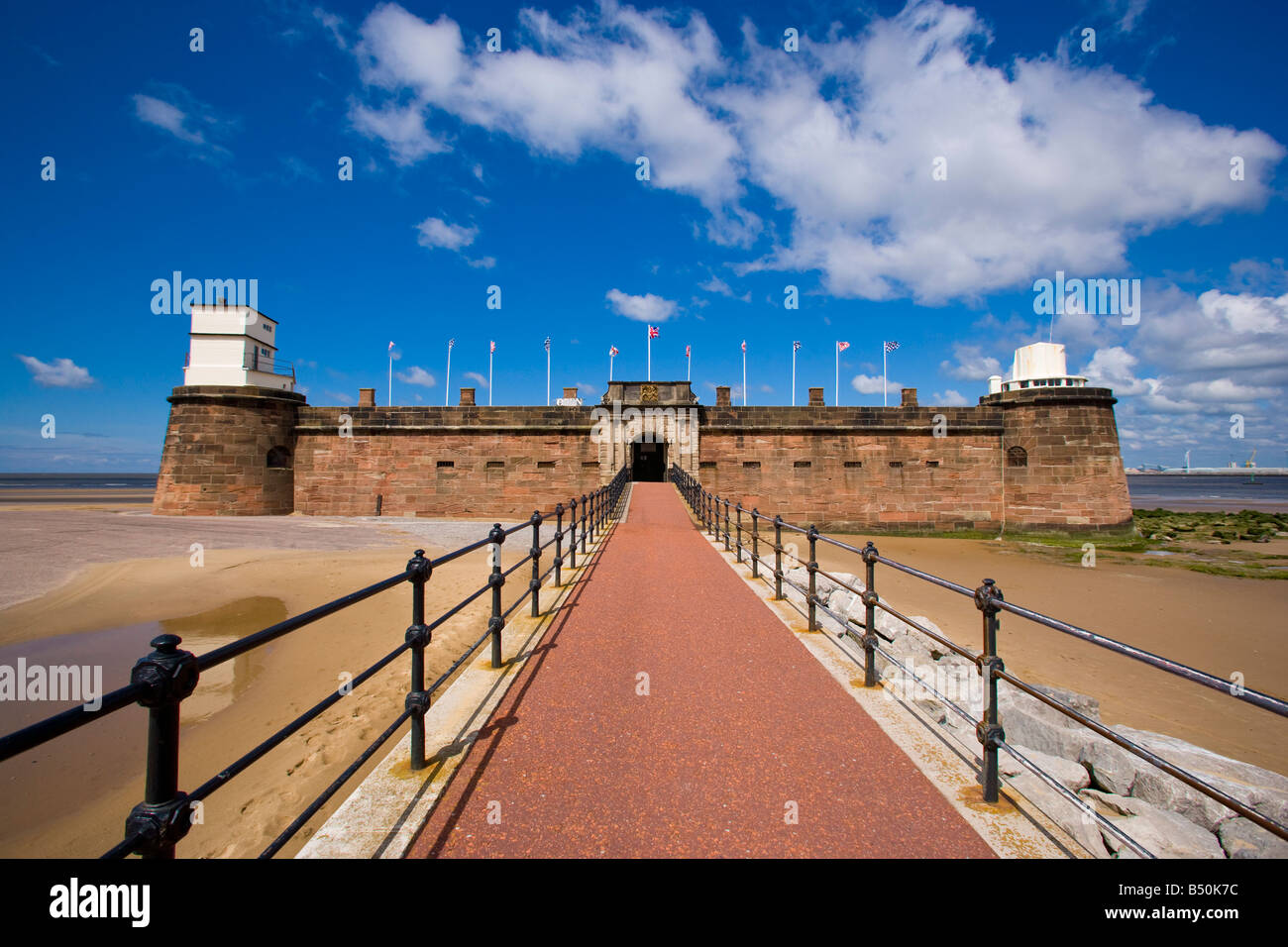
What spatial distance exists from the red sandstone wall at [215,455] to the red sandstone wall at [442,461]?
1.63 meters

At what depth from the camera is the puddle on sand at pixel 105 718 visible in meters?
4.98

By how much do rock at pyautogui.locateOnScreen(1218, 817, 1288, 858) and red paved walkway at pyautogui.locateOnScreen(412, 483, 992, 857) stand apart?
242 cm

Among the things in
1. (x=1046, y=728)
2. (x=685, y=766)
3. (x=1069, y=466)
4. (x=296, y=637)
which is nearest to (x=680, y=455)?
(x=1069, y=466)

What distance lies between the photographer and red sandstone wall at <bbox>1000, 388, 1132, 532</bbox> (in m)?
20.9

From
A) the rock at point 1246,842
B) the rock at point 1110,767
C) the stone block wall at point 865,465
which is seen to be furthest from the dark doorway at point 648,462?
the rock at point 1246,842

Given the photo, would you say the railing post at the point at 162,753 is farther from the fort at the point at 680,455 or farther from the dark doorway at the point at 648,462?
the dark doorway at the point at 648,462

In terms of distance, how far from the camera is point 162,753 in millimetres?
1602

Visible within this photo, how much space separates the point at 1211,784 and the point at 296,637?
10279mm

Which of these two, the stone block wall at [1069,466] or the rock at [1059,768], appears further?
the stone block wall at [1069,466]

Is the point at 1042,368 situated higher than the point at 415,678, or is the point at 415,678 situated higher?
the point at 1042,368

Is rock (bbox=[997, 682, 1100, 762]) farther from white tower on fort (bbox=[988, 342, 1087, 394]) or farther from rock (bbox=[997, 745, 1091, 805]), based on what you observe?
white tower on fort (bbox=[988, 342, 1087, 394])

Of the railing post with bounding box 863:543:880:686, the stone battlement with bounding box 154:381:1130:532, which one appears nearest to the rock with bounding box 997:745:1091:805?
the railing post with bounding box 863:543:880:686

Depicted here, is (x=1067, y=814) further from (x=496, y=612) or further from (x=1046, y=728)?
(x=496, y=612)
